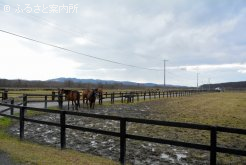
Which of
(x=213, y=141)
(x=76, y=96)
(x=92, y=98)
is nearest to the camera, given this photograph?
(x=213, y=141)

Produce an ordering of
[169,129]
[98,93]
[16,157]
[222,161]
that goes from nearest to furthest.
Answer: [16,157] → [222,161] → [169,129] → [98,93]

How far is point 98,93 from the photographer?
34.2 meters

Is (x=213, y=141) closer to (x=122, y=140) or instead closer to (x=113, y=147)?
(x=122, y=140)

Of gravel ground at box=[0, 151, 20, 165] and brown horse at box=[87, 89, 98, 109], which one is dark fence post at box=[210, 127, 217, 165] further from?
brown horse at box=[87, 89, 98, 109]

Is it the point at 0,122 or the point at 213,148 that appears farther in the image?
the point at 0,122

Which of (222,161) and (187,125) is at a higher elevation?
(187,125)

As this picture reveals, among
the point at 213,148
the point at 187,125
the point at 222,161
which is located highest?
the point at 187,125

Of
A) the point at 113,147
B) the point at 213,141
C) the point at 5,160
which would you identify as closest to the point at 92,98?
the point at 113,147

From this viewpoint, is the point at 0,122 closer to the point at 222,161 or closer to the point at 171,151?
the point at 171,151

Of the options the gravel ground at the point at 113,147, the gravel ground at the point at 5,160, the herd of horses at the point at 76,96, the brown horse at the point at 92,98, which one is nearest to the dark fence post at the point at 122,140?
the gravel ground at the point at 113,147

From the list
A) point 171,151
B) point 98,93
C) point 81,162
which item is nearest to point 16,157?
point 81,162

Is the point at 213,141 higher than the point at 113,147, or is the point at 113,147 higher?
the point at 213,141

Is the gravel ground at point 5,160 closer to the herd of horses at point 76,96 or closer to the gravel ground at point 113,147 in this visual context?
the gravel ground at point 113,147

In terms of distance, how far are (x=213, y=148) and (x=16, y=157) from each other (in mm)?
5139
